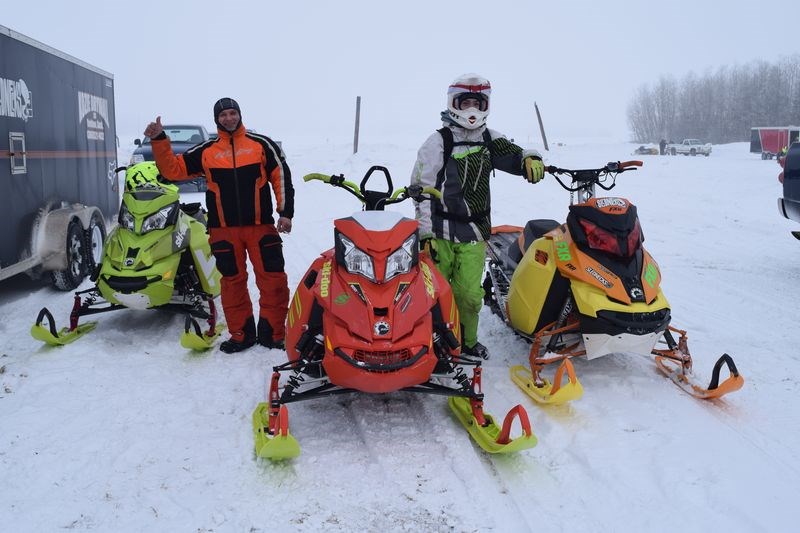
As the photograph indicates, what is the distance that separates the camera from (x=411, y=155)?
23.0m

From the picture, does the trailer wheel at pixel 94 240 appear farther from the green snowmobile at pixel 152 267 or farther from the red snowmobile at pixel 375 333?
the red snowmobile at pixel 375 333

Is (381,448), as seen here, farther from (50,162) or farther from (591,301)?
(50,162)

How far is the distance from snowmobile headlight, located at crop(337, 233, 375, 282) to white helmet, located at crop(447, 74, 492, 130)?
59.5 inches

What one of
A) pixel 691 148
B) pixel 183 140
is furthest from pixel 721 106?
pixel 183 140

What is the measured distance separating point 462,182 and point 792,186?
4778mm

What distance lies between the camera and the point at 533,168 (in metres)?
4.61

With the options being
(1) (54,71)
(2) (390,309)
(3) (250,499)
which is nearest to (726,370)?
(2) (390,309)

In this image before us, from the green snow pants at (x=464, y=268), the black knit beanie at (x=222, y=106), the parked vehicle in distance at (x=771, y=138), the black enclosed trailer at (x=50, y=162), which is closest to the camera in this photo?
the green snow pants at (x=464, y=268)

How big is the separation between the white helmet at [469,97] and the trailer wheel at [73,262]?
4612mm

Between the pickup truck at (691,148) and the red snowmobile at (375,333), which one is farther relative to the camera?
the pickup truck at (691,148)

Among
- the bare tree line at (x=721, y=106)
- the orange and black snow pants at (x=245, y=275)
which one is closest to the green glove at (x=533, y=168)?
the orange and black snow pants at (x=245, y=275)

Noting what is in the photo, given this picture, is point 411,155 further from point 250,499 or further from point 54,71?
point 250,499

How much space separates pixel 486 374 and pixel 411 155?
18875 millimetres

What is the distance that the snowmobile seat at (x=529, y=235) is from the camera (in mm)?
5107
